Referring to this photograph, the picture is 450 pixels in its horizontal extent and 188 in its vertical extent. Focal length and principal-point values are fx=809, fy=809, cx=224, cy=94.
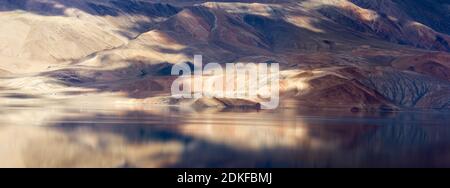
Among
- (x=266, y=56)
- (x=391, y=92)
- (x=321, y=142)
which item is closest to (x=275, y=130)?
(x=321, y=142)

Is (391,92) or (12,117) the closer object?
(12,117)

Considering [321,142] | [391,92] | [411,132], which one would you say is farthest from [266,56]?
[321,142]

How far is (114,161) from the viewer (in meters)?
48.3

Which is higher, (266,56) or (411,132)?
(266,56)

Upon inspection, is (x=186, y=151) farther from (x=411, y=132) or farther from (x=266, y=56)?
(x=266, y=56)

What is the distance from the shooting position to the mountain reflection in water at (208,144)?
49500 millimetres

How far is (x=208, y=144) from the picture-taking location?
61219 millimetres

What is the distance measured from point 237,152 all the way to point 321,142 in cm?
1234

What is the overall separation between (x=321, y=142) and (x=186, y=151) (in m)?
15.2

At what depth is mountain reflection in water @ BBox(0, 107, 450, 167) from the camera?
49.5 meters

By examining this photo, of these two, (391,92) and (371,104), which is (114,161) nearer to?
(371,104)
